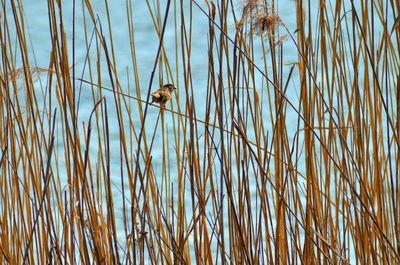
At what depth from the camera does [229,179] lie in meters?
1.00

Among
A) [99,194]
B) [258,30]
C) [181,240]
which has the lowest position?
[181,240]

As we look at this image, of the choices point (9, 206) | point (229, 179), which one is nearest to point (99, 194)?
point (9, 206)

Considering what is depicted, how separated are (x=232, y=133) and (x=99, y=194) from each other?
0.29m

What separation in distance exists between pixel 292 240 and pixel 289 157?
13cm

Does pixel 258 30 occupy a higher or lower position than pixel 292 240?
higher

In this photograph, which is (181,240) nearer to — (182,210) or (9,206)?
(182,210)

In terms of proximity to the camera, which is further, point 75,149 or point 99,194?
point 99,194

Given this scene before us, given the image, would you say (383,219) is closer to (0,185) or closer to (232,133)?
(232,133)

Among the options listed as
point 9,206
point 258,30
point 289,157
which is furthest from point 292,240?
point 9,206

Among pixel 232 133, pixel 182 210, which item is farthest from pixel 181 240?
pixel 232 133

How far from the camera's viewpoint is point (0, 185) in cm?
114

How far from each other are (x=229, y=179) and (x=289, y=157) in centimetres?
10

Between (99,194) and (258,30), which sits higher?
(258,30)

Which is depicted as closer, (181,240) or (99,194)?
(181,240)
